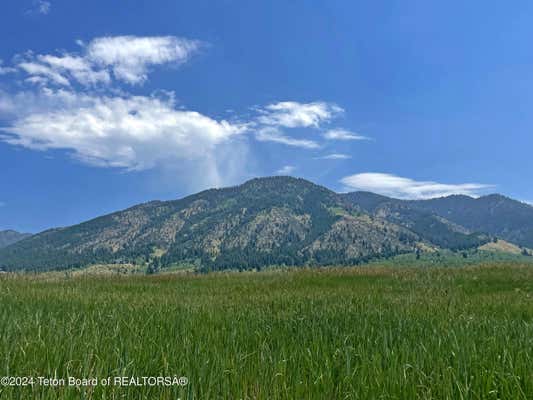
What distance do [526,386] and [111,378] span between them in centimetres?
394

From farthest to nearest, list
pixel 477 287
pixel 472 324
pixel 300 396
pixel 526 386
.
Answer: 1. pixel 477 287
2. pixel 472 324
3. pixel 526 386
4. pixel 300 396

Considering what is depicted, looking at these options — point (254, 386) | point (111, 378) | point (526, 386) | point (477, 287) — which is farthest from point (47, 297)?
point (477, 287)

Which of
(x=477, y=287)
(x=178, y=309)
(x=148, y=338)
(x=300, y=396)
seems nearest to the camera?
(x=300, y=396)

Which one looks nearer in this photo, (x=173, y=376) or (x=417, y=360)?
(x=173, y=376)

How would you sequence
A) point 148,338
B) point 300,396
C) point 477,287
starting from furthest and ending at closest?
point 477,287, point 148,338, point 300,396

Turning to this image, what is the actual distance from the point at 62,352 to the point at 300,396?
106 inches

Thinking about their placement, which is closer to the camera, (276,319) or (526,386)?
(526,386)

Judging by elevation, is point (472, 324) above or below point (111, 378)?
below

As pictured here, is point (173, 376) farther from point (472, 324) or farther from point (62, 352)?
point (472, 324)

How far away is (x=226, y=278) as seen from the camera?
19562 millimetres

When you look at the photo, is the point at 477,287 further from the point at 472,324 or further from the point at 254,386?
the point at 254,386

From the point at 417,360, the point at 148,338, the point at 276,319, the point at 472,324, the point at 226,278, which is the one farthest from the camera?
the point at 226,278

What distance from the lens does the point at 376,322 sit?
23.0 ft

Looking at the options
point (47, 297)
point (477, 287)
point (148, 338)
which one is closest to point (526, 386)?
point (148, 338)
